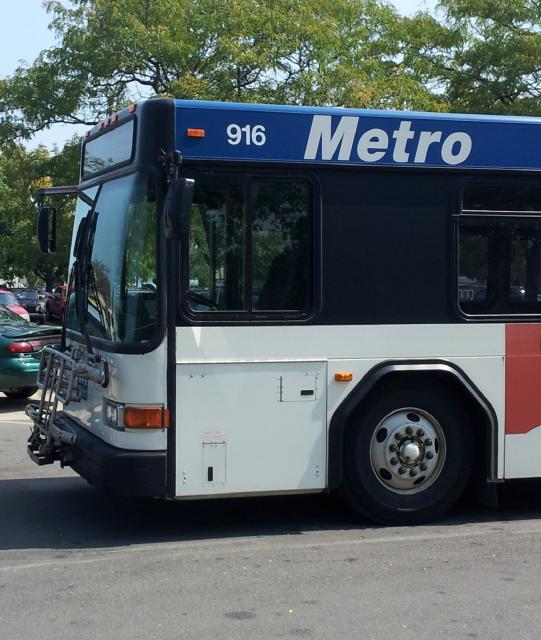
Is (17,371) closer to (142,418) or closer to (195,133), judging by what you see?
(142,418)

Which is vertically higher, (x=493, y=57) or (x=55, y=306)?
(x=493, y=57)

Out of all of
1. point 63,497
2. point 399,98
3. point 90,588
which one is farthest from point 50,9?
point 90,588

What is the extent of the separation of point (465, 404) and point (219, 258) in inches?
83.4

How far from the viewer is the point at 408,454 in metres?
6.71

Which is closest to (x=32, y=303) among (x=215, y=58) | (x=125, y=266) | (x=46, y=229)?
(x=215, y=58)

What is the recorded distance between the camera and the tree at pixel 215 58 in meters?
21.5

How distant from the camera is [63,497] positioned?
25.4 ft

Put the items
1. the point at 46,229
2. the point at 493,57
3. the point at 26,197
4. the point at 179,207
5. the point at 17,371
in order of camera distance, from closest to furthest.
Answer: the point at 179,207 → the point at 46,229 → the point at 17,371 → the point at 493,57 → the point at 26,197

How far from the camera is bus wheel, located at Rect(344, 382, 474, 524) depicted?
665 centimetres

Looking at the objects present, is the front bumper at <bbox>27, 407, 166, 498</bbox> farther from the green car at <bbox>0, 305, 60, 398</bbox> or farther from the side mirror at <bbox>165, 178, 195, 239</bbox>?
the green car at <bbox>0, 305, 60, 398</bbox>

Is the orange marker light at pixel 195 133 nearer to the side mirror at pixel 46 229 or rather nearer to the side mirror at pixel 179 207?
the side mirror at pixel 179 207

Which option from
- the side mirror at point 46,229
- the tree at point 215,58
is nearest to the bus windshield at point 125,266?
the side mirror at point 46,229

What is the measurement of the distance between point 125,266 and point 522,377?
9.73 feet

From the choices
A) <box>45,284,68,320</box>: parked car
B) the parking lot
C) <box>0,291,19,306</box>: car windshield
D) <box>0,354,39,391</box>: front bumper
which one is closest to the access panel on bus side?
the parking lot
